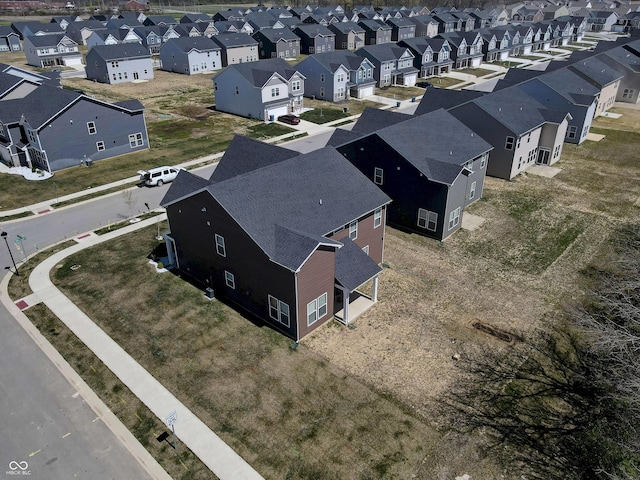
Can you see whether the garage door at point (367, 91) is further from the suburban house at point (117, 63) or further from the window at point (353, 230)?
the window at point (353, 230)

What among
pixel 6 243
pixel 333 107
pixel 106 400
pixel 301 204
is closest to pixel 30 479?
pixel 106 400

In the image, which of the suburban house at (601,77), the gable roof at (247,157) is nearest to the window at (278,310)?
the gable roof at (247,157)

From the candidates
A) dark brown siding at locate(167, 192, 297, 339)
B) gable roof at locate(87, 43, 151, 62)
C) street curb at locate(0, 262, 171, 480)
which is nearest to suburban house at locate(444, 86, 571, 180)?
dark brown siding at locate(167, 192, 297, 339)

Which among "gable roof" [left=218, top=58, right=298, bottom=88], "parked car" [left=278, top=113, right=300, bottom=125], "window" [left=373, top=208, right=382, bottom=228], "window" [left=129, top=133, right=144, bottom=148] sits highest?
"gable roof" [left=218, top=58, right=298, bottom=88]

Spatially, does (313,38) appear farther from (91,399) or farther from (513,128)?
(91,399)

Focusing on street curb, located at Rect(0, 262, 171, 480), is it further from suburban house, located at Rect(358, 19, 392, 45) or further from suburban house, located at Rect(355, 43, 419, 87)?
suburban house, located at Rect(358, 19, 392, 45)

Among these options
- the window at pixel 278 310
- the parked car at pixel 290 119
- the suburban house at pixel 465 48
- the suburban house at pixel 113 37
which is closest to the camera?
the window at pixel 278 310
